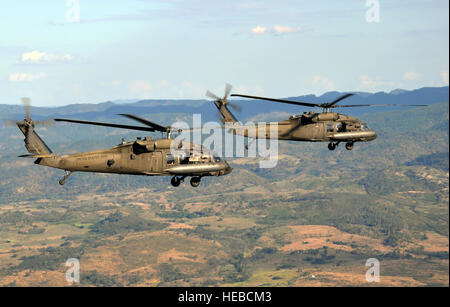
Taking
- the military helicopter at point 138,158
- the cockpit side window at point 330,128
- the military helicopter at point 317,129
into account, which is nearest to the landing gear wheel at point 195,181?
the military helicopter at point 138,158

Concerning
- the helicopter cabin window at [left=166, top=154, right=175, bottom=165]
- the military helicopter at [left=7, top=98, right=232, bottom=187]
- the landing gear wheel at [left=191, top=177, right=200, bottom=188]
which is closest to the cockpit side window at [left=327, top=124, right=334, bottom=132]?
the military helicopter at [left=7, top=98, right=232, bottom=187]

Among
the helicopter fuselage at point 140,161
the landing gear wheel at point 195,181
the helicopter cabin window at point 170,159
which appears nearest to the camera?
the helicopter fuselage at point 140,161

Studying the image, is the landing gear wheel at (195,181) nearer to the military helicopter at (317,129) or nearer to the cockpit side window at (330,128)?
the military helicopter at (317,129)

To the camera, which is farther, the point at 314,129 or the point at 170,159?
the point at 314,129

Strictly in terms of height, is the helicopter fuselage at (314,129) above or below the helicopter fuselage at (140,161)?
above

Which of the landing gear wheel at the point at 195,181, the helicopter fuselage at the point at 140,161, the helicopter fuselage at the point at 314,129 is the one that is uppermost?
the helicopter fuselage at the point at 314,129

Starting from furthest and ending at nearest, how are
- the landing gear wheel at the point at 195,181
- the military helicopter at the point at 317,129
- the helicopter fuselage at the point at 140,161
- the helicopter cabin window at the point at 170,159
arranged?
the military helicopter at the point at 317,129 → the landing gear wheel at the point at 195,181 → the helicopter cabin window at the point at 170,159 → the helicopter fuselage at the point at 140,161

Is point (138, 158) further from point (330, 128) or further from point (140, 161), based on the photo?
point (330, 128)

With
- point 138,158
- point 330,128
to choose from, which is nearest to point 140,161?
point 138,158

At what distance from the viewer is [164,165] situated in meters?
70.5

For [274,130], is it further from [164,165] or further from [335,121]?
[164,165]
